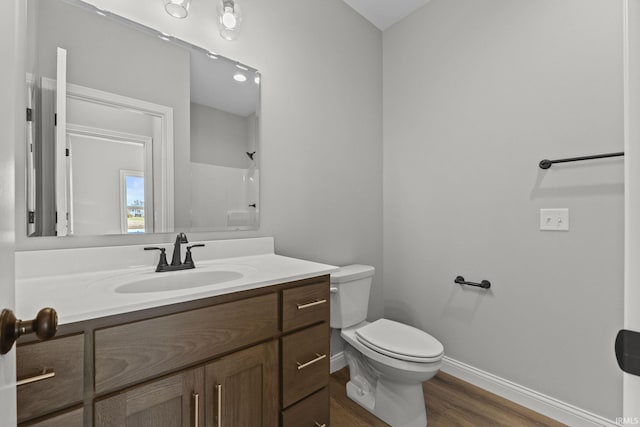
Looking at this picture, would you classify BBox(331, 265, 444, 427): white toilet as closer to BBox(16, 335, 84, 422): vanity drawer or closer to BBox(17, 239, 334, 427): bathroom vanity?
BBox(17, 239, 334, 427): bathroom vanity

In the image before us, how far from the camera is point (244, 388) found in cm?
93

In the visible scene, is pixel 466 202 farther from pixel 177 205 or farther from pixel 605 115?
pixel 177 205

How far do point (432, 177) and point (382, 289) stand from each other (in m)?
0.99

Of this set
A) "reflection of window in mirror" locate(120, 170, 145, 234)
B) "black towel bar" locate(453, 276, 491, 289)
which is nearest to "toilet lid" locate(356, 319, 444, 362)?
"black towel bar" locate(453, 276, 491, 289)

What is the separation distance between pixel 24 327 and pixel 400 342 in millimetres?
1495

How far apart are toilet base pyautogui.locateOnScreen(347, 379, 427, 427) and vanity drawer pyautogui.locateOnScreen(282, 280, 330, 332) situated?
67 centimetres

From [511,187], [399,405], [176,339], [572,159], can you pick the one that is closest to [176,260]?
[176,339]

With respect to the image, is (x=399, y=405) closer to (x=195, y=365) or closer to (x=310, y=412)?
(x=310, y=412)

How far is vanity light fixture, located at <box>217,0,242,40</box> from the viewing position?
1398mm

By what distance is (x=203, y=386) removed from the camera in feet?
2.77

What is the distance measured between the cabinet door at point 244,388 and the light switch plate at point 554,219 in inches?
61.5

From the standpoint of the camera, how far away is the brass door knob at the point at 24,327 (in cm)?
36

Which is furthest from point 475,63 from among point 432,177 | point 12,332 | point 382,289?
point 12,332

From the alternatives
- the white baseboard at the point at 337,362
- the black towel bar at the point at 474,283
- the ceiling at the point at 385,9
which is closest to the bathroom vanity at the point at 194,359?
the white baseboard at the point at 337,362
